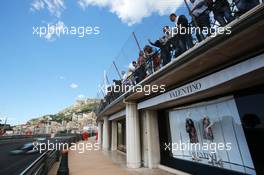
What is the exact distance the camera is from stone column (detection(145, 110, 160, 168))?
9459 mm

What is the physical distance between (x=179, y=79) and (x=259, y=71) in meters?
2.78

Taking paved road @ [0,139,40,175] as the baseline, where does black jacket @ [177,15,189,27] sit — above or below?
above

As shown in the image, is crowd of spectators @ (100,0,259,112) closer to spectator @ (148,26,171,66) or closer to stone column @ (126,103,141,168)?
spectator @ (148,26,171,66)

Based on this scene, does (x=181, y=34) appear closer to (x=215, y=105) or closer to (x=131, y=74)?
(x=215, y=105)

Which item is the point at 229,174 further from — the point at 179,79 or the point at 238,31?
the point at 238,31

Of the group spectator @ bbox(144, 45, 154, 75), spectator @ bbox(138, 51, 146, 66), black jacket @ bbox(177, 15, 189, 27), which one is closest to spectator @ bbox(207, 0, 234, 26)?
black jacket @ bbox(177, 15, 189, 27)

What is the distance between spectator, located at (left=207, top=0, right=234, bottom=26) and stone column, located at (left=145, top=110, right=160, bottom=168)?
262 inches

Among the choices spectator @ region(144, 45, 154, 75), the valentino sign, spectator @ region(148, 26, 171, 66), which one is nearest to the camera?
the valentino sign

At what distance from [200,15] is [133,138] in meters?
7.43

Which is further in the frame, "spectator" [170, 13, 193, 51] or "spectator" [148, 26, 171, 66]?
"spectator" [148, 26, 171, 66]

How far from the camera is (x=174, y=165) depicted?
8383mm

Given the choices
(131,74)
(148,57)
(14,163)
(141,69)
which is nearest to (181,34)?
(148,57)

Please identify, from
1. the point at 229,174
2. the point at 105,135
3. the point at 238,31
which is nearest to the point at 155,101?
the point at 229,174

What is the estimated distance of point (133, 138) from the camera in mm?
10117
